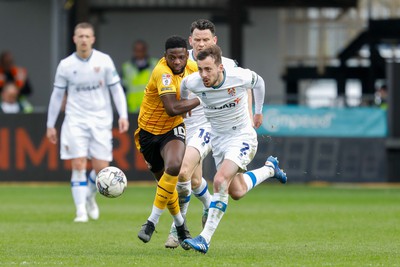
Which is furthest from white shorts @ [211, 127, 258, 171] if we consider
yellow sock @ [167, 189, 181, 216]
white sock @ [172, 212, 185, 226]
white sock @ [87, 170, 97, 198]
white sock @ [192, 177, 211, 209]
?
white sock @ [87, 170, 97, 198]

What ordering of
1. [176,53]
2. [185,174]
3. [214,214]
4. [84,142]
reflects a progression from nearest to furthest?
[214,214]
[176,53]
[185,174]
[84,142]

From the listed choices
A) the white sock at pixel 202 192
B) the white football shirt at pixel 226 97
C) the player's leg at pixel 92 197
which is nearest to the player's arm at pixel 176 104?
the white football shirt at pixel 226 97

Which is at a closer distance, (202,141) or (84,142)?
(202,141)

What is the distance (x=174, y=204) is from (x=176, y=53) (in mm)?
1522

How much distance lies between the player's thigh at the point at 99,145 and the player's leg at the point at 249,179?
11.6ft

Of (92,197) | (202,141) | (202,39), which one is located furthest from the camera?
(92,197)

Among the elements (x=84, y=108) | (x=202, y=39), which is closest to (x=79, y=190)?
(x=84, y=108)

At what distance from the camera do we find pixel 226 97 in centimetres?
1118

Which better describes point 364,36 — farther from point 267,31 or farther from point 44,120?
point 44,120

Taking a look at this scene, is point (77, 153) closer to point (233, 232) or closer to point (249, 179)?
point (233, 232)

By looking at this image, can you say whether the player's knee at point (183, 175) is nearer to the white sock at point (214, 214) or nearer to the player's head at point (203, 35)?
the white sock at point (214, 214)

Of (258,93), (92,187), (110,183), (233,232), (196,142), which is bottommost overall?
(233,232)

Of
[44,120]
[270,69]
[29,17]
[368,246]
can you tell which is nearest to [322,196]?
[44,120]

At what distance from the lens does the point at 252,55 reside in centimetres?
3102
